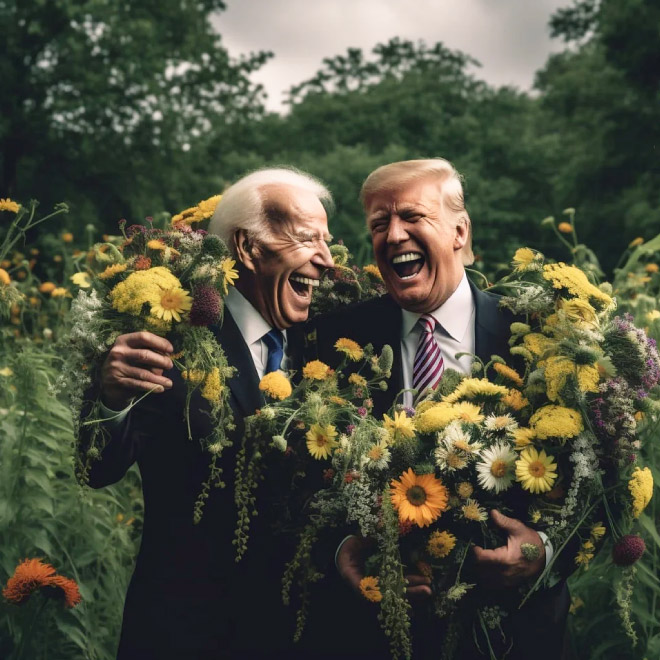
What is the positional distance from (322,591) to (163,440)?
0.66 meters

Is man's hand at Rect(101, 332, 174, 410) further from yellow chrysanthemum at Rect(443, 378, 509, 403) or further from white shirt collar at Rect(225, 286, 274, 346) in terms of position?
yellow chrysanthemum at Rect(443, 378, 509, 403)

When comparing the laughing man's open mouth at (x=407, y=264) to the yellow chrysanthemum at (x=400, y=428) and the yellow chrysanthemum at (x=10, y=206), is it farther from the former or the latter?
the yellow chrysanthemum at (x=10, y=206)

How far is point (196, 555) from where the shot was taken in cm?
280

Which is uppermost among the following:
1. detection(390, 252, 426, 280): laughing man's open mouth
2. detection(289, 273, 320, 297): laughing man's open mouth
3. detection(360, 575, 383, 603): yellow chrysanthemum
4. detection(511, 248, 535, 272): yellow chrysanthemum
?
detection(511, 248, 535, 272): yellow chrysanthemum

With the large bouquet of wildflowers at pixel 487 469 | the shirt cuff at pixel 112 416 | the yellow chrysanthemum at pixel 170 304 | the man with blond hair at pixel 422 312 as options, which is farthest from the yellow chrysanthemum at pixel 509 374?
the shirt cuff at pixel 112 416

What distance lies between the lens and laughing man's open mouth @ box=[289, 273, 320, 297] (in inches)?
123

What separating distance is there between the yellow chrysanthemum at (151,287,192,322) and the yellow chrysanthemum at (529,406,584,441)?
1.00m

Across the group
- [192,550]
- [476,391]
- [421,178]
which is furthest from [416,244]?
[192,550]

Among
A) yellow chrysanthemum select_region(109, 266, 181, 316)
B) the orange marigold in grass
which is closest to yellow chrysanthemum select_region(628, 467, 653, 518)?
yellow chrysanthemum select_region(109, 266, 181, 316)

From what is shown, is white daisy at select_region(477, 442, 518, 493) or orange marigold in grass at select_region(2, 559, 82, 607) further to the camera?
orange marigold in grass at select_region(2, 559, 82, 607)

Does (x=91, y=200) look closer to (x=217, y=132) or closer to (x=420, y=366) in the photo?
(x=217, y=132)

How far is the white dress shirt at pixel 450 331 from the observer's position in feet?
9.86

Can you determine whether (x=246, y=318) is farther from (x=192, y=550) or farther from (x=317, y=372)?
(x=192, y=550)

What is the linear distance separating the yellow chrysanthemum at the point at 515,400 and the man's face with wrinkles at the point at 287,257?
83 centimetres
